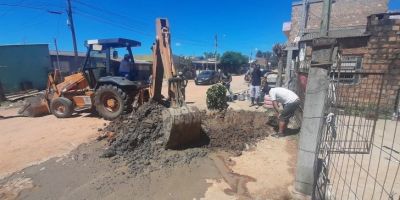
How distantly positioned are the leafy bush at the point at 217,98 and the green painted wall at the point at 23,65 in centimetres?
1512

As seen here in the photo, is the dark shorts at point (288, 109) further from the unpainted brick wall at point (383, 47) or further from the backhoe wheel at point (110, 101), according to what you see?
the backhoe wheel at point (110, 101)

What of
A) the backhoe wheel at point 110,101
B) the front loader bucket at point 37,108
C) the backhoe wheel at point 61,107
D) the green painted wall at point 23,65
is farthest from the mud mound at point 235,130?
the green painted wall at point 23,65

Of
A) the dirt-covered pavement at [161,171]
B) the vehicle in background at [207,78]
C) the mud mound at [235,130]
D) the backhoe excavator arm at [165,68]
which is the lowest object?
the dirt-covered pavement at [161,171]

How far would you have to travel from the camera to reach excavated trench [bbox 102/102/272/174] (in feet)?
14.2

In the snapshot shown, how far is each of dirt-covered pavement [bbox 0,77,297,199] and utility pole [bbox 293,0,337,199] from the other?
398 mm

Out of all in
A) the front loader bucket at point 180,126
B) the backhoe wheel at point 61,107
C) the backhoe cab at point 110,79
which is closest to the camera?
the front loader bucket at point 180,126

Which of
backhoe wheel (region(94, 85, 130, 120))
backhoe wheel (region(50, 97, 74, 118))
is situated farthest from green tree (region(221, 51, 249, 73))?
backhoe wheel (region(94, 85, 130, 120))

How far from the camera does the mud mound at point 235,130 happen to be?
5160 millimetres

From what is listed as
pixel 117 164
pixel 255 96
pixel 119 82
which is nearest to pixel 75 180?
pixel 117 164

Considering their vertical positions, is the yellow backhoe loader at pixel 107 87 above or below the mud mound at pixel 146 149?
above

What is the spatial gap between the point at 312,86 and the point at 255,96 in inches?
289

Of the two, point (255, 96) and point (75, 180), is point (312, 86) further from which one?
point (255, 96)

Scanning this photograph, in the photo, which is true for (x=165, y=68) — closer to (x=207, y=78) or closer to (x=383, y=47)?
(x=383, y=47)

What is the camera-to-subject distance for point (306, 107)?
→ 10.00 ft
